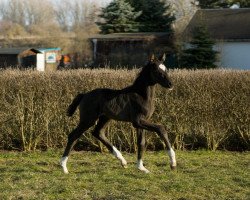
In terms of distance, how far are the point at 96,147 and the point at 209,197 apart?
4.43 metres

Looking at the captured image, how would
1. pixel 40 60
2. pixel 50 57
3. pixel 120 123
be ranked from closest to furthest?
pixel 120 123 < pixel 40 60 < pixel 50 57

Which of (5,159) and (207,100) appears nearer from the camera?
(5,159)

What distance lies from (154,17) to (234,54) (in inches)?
488

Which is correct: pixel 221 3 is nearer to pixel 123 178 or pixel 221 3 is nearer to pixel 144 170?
pixel 144 170

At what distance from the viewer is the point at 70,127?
Result: 9.66 m

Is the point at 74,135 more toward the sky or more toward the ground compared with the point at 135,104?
more toward the ground

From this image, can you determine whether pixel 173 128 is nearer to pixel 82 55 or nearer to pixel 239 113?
pixel 239 113

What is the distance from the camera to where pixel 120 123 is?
9539 millimetres

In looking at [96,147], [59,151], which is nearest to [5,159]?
[59,151]

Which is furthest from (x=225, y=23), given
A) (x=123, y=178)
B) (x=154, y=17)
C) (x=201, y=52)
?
(x=123, y=178)

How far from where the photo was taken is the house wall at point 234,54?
32.8 metres

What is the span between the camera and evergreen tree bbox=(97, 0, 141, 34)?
42531mm

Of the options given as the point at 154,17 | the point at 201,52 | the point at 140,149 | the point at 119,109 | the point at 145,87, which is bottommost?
the point at 140,149

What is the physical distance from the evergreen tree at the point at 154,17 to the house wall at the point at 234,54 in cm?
931
